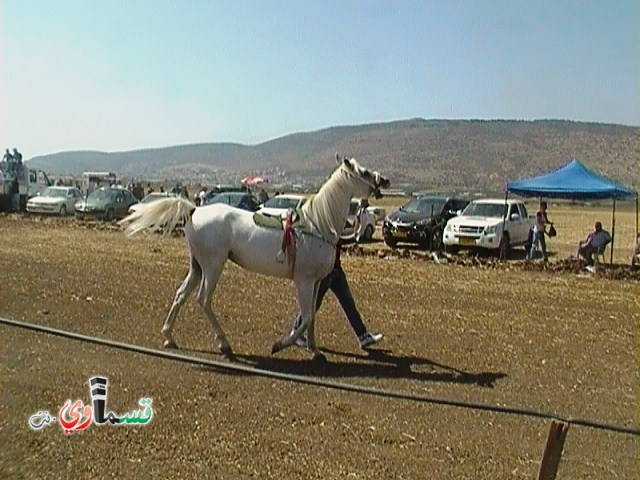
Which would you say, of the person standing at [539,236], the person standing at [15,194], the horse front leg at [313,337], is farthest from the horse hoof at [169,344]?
the person standing at [15,194]

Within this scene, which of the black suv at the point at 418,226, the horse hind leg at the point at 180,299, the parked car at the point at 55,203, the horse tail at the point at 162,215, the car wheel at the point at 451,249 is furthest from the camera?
the parked car at the point at 55,203

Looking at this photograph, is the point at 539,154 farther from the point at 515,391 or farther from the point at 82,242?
the point at 515,391

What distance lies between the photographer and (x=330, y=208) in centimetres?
732

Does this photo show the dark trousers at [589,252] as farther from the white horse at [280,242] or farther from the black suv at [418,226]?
the white horse at [280,242]

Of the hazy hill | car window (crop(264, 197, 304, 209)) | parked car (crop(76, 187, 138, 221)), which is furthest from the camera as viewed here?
the hazy hill

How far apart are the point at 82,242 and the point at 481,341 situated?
1353 centimetres

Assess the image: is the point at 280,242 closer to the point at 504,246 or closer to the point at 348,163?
the point at 348,163

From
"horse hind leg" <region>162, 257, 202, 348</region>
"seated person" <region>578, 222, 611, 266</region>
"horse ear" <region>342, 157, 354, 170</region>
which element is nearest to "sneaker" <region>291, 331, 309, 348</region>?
"horse hind leg" <region>162, 257, 202, 348</region>

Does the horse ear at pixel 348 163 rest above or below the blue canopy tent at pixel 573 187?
above

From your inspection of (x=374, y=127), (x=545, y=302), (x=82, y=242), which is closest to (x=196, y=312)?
(x=545, y=302)

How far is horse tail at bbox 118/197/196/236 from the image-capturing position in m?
7.55

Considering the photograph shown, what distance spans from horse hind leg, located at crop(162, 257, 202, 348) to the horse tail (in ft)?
1.53

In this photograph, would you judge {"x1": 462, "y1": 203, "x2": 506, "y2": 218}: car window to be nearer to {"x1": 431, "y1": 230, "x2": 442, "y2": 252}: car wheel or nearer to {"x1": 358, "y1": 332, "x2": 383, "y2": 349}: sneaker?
{"x1": 431, "y1": 230, "x2": 442, "y2": 252}: car wheel

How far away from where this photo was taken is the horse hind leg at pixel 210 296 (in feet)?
23.8
